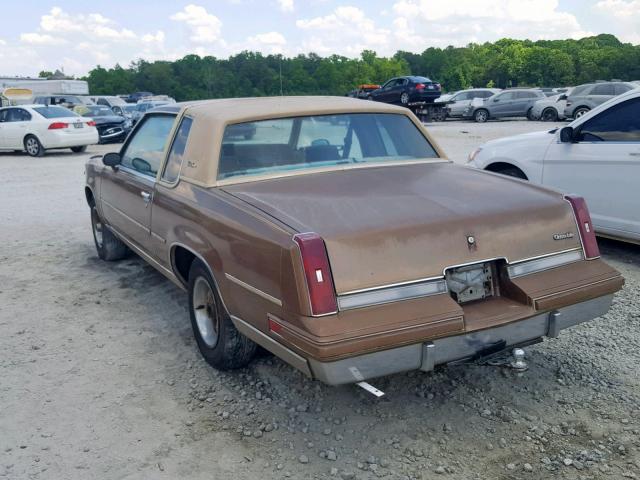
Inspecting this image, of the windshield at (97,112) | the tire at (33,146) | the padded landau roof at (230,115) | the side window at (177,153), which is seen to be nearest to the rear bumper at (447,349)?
the padded landau roof at (230,115)

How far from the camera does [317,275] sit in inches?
112

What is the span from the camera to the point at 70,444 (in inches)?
127

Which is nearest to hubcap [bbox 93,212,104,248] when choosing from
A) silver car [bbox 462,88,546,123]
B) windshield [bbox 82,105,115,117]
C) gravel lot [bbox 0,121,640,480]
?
gravel lot [bbox 0,121,640,480]

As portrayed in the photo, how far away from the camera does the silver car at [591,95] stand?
2345 cm

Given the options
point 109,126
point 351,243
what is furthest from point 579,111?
point 351,243

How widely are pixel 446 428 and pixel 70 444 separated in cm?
191

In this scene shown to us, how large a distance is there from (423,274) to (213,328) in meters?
1.58

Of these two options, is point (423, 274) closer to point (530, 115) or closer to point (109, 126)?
point (109, 126)

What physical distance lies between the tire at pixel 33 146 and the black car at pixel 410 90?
1652 centimetres

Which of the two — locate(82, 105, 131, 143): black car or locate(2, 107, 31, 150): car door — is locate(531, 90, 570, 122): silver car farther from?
locate(2, 107, 31, 150): car door

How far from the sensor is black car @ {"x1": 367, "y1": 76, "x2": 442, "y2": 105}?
29.1m

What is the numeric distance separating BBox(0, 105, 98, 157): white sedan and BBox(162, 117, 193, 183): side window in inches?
567

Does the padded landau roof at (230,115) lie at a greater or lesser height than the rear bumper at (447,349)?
greater

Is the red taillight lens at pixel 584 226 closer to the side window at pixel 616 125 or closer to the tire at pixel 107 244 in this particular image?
the side window at pixel 616 125
